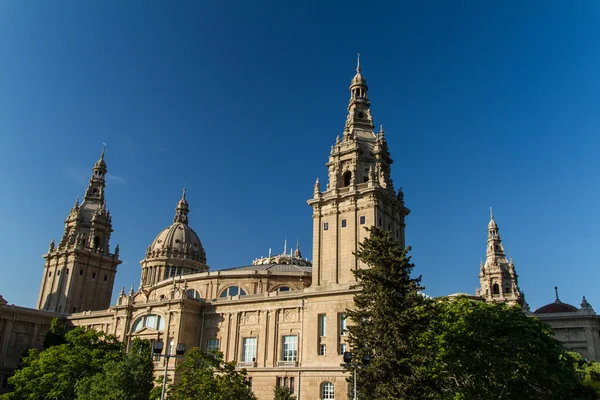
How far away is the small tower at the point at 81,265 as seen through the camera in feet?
318

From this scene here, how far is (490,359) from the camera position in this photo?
126ft

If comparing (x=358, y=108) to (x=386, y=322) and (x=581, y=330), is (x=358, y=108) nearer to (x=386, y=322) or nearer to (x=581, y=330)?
(x=386, y=322)

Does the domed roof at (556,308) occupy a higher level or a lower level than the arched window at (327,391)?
higher

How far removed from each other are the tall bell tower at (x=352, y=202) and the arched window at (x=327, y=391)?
1081 centimetres

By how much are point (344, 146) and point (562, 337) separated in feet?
142

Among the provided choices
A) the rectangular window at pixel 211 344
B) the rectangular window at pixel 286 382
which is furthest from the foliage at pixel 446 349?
the rectangular window at pixel 211 344

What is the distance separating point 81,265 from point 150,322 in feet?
112

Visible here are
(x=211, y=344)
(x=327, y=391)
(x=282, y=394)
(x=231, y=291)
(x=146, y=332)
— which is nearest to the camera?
(x=282, y=394)

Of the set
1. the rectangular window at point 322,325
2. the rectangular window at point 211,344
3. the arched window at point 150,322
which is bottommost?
the rectangular window at point 211,344

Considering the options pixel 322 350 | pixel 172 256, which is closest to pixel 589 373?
pixel 322 350

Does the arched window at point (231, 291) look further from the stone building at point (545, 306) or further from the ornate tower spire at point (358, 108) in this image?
the stone building at point (545, 306)

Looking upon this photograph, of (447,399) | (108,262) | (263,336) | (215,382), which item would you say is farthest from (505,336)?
(108,262)

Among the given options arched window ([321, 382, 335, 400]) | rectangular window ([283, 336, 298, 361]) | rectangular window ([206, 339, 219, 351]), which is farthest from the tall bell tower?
rectangular window ([206, 339, 219, 351])

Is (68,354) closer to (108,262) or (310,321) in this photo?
(310,321)
